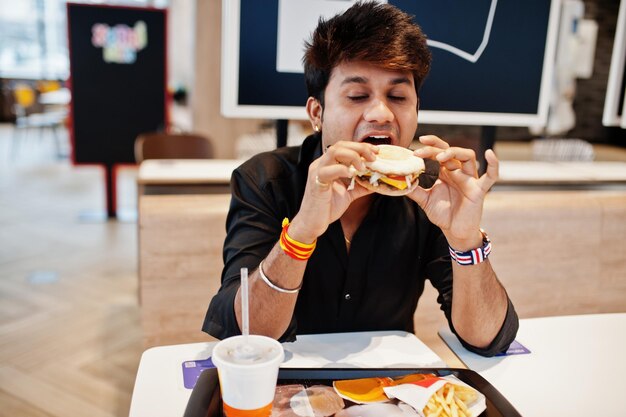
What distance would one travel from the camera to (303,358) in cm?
124

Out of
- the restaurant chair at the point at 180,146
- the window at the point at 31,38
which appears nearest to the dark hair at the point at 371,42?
the restaurant chair at the point at 180,146

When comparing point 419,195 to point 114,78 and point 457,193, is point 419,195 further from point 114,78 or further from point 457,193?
point 114,78

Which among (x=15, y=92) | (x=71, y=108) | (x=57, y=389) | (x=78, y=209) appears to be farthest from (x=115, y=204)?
(x=15, y=92)

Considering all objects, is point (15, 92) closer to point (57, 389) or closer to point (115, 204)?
point (115, 204)

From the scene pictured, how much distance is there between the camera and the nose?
1322 millimetres

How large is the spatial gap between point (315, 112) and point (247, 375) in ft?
2.77

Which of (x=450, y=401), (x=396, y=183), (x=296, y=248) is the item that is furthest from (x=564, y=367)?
(x=296, y=248)

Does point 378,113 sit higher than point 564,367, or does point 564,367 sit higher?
point 378,113

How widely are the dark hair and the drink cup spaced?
755mm

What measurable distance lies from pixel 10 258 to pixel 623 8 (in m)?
4.27

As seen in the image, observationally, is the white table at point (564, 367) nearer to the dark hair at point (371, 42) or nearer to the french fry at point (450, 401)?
the french fry at point (450, 401)

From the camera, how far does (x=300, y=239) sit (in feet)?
4.02

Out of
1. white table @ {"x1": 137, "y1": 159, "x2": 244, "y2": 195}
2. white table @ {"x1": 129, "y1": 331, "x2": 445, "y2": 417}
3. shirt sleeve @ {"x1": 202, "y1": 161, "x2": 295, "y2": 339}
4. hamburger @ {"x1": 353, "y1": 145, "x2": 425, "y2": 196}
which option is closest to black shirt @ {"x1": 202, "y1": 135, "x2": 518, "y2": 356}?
shirt sleeve @ {"x1": 202, "y1": 161, "x2": 295, "y2": 339}

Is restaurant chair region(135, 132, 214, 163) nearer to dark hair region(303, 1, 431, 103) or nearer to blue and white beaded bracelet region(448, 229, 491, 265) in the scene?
dark hair region(303, 1, 431, 103)
